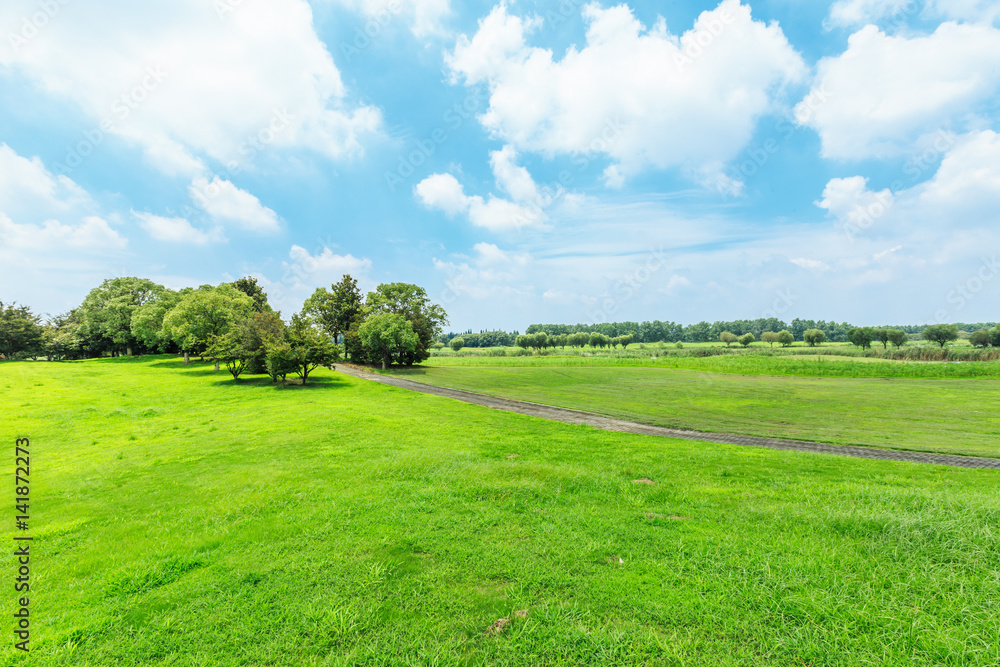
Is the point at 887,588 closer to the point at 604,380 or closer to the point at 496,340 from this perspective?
the point at 604,380

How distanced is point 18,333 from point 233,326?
146ft

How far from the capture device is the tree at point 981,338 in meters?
69.2

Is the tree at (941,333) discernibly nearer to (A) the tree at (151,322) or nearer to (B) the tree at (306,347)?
(B) the tree at (306,347)

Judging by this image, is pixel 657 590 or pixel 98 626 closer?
pixel 98 626

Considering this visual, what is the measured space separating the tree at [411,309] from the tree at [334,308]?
5.33m

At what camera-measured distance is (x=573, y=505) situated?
680 centimetres

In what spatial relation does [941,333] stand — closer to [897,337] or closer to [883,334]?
[897,337]

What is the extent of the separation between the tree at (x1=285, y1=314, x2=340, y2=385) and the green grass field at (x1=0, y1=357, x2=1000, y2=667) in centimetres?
1784

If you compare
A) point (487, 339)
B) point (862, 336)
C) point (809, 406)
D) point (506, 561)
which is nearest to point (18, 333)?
point (506, 561)

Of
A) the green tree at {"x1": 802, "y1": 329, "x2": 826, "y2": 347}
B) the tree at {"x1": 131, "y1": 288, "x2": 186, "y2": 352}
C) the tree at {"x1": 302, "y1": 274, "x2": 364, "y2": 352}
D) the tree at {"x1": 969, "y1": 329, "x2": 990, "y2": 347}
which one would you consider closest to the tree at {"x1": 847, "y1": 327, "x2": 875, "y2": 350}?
the green tree at {"x1": 802, "y1": 329, "x2": 826, "y2": 347}

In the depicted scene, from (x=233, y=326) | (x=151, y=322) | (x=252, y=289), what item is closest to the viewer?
(x=233, y=326)

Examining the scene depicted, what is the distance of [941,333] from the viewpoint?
71875mm

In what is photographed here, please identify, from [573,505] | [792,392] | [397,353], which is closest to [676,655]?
[573,505]

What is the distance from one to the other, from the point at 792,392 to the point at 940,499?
24.5m
